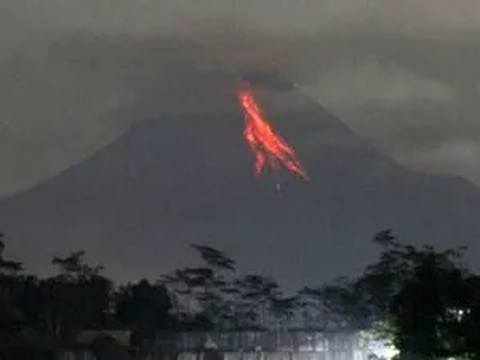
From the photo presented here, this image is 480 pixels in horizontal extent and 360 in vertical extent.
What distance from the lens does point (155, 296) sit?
Result: 46344 mm

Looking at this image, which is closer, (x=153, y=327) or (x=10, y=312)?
(x=10, y=312)

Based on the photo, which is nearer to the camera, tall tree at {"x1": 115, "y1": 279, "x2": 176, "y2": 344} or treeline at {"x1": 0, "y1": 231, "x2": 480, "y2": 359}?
treeline at {"x1": 0, "y1": 231, "x2": 480, "y2": 359}

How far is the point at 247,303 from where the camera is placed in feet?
188

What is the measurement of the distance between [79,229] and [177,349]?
78564 mm

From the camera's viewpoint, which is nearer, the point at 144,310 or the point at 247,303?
the point at 144,310

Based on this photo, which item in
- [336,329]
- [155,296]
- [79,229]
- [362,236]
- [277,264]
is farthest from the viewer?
[362,236]

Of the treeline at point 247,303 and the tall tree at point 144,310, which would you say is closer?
the treeline at point 247,303

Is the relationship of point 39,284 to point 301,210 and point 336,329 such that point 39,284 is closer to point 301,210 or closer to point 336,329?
point 336,329

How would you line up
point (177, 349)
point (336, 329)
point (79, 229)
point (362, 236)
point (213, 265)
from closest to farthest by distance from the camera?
point (177, 349)
point (336, 329)
point (213, 265)
point (79, 229)
point (362, 236)

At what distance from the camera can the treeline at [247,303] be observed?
85.3ft

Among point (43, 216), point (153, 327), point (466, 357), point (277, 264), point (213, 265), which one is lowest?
point (466, 357)

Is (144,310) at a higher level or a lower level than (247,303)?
lower

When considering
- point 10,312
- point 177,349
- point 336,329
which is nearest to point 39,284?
point 177,349

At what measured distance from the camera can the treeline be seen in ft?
85.3
